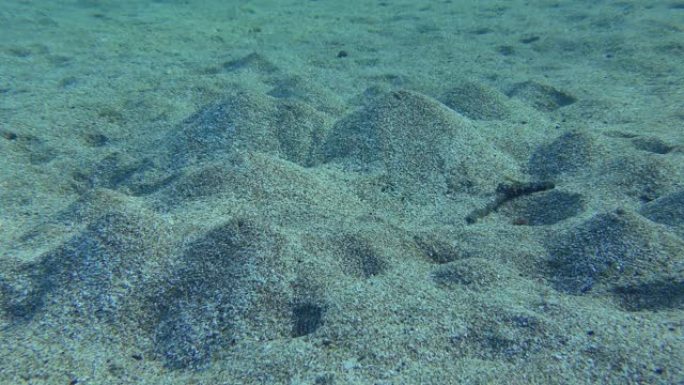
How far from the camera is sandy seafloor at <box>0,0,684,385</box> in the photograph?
2217 mm

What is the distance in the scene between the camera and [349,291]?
2.55m

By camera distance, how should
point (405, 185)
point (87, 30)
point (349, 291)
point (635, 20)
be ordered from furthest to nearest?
point (87, 30) < point (635, 20) < point (405, 185) < point (349, 291)

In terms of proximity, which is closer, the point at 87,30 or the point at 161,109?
the point at 161,109

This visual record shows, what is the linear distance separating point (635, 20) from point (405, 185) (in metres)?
6.41

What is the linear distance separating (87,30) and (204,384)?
8.54 m

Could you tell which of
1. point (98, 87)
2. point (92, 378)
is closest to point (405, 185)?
point (92, 378)

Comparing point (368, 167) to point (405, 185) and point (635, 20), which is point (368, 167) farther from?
point (635, 20)

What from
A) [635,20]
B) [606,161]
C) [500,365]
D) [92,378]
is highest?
[635,20]

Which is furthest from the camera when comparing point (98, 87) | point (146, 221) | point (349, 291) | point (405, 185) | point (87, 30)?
point (87, 30)

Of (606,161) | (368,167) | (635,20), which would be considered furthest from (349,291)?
(635,20)

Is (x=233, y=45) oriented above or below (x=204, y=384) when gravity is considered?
above

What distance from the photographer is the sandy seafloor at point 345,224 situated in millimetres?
2217

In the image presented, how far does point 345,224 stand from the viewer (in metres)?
3.16

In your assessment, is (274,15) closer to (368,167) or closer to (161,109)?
(161,109)
